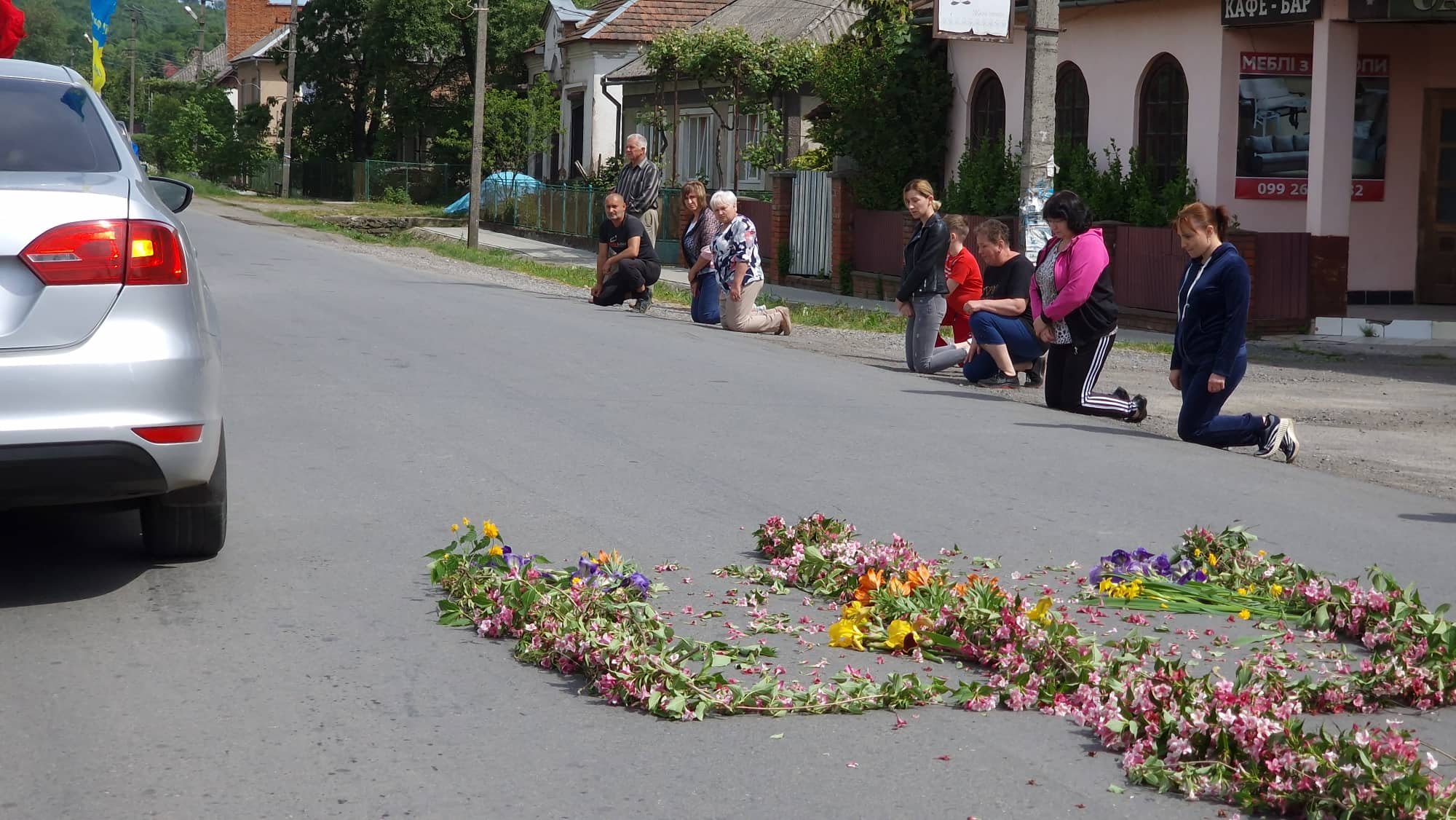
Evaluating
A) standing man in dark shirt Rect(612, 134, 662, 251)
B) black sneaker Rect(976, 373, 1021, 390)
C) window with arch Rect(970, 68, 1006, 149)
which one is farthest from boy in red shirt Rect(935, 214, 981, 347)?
window with arch Rect(970, 68, 1006, 149)

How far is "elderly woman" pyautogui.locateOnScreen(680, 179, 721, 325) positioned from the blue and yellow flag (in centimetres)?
903

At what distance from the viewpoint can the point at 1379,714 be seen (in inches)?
188

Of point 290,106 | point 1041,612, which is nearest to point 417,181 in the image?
point 290,106

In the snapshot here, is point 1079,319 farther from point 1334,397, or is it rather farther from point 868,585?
point 868,585

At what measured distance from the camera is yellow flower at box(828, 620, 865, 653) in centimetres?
534

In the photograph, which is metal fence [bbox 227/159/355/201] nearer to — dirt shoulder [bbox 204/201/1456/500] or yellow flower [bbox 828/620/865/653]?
dirt shoulder [bbox 204/201/1456/500]

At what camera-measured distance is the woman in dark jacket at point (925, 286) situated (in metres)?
13.3

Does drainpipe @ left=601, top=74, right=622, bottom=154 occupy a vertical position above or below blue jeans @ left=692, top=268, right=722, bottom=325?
above

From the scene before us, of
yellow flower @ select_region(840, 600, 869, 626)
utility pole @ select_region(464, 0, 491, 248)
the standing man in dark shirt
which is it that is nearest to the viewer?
yellow flower @ select_region(840, 600, 869, 626)

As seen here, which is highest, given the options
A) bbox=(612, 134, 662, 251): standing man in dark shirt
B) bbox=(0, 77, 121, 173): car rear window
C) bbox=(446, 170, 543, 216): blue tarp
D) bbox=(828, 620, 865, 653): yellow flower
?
bbox=(446, 170, 543, 216): blue tarp

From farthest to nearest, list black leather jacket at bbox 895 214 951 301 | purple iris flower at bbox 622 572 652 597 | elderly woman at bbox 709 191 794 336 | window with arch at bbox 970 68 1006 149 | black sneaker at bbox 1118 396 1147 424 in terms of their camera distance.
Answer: window with arch at bbox 970 68 1006 149, elderly woman at bbox 709 191 794 336, black leather jacket at bbox 895 214 951 301, black sneaker at bbox 1118 396 1147 424, purple iris flower at bbox 622 572 652 597

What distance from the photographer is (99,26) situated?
76.1 ft

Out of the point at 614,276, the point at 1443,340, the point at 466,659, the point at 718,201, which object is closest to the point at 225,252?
the point at 614,276

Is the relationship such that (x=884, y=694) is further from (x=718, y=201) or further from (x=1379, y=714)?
(x=718, y=201)
